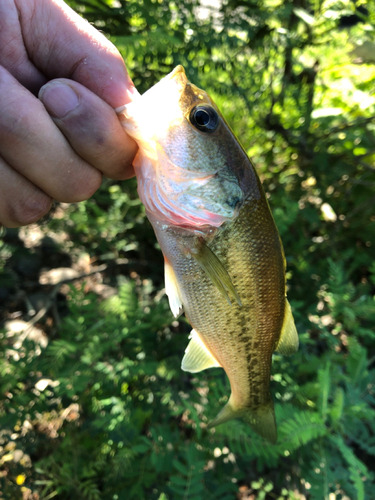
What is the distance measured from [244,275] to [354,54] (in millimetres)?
3189

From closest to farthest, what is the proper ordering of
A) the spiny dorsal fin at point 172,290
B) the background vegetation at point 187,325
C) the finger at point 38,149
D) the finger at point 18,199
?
the finger at point 38,149 < the finger at point 18,199 < the spiny dorsal fin at point 172,290 < the background vegetation at point 187,325

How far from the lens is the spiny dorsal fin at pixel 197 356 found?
1585 mm

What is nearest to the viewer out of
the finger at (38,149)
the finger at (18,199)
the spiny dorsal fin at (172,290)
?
the finger at (38,149)

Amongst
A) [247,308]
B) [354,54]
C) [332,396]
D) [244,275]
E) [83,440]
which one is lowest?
[83,440]

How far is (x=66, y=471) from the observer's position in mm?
1866

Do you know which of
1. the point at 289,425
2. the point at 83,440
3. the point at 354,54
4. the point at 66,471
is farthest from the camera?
the point at 354,54

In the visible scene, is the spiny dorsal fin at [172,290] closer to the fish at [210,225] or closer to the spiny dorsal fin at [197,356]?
the fish at [210,225]

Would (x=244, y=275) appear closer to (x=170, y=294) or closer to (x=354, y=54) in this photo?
(x=170, y=294)

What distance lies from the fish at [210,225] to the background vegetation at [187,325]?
1.95ft

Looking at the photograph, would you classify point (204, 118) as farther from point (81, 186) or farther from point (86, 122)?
point (81, 186)

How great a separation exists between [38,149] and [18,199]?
0.81 ft

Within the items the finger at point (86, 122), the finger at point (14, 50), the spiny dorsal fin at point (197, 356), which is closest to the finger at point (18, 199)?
the finger at point (86, 122)

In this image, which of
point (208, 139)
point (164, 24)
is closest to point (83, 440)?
point (208, 139)

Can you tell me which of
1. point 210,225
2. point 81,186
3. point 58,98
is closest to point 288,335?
point 210,225
